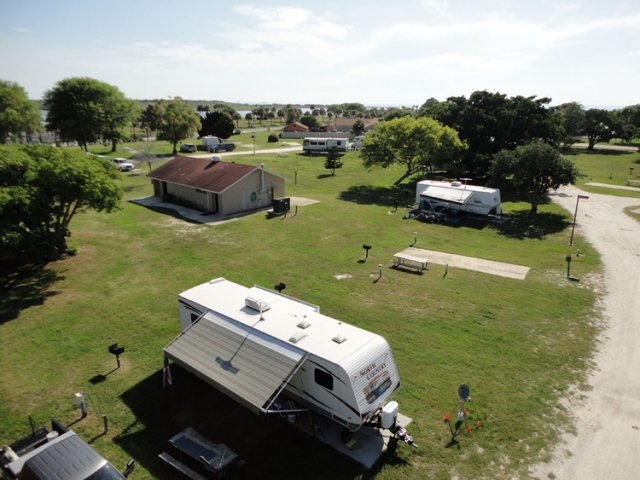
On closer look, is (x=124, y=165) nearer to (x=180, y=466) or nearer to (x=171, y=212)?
(x=171, y=212)

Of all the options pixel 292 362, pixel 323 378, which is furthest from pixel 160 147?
pixel 323 378

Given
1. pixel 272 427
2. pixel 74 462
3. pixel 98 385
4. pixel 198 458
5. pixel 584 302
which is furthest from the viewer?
pixel 584 302

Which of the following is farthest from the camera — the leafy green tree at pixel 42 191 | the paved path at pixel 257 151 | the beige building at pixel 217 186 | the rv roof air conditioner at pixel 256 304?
the paved path at pixel 257 151

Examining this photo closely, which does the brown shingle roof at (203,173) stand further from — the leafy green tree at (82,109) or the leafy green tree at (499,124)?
the leafy green tree at (499,124)

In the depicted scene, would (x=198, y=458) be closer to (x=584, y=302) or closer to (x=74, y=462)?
(x=74, y=462)

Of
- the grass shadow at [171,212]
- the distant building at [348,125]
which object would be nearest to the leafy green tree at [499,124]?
the grass shadow at [171,212]

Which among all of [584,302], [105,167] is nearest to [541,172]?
[584,302]

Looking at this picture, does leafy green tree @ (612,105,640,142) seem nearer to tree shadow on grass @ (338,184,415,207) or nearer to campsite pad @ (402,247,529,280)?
tree shadow on grass @ (338,184,415,207)
